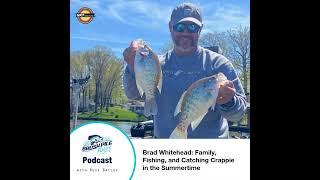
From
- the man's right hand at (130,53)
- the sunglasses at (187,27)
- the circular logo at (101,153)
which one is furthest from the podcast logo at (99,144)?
the sunglasses at (187,27)

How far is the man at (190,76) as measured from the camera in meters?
5.93

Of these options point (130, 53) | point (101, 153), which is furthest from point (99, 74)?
point (101, 153)

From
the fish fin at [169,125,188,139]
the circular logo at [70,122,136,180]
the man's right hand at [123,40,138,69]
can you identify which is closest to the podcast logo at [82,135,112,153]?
the circular logo at [70,122,136,180]

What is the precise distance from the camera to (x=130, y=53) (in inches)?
236

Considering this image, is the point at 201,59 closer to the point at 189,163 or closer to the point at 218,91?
the point at 218,91

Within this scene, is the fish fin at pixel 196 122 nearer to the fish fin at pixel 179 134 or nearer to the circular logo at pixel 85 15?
the fish fin at pixel 179 134

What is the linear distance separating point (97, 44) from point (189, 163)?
1.63 meters

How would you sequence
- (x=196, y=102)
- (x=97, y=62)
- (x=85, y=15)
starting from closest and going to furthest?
(x=196, y=102)
(x=85, y=15)
(x=97, y=62)

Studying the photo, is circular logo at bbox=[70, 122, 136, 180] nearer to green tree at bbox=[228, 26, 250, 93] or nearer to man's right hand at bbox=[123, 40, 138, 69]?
man's right hand at bbox=[123, 40, 138, 69]

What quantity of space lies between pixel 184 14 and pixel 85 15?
1070 millimetres

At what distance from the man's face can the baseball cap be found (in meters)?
0.05

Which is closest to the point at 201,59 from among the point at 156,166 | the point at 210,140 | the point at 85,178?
the point at 210,140

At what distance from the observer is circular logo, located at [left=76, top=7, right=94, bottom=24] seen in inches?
235

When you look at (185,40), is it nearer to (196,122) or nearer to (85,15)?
(196,122)
